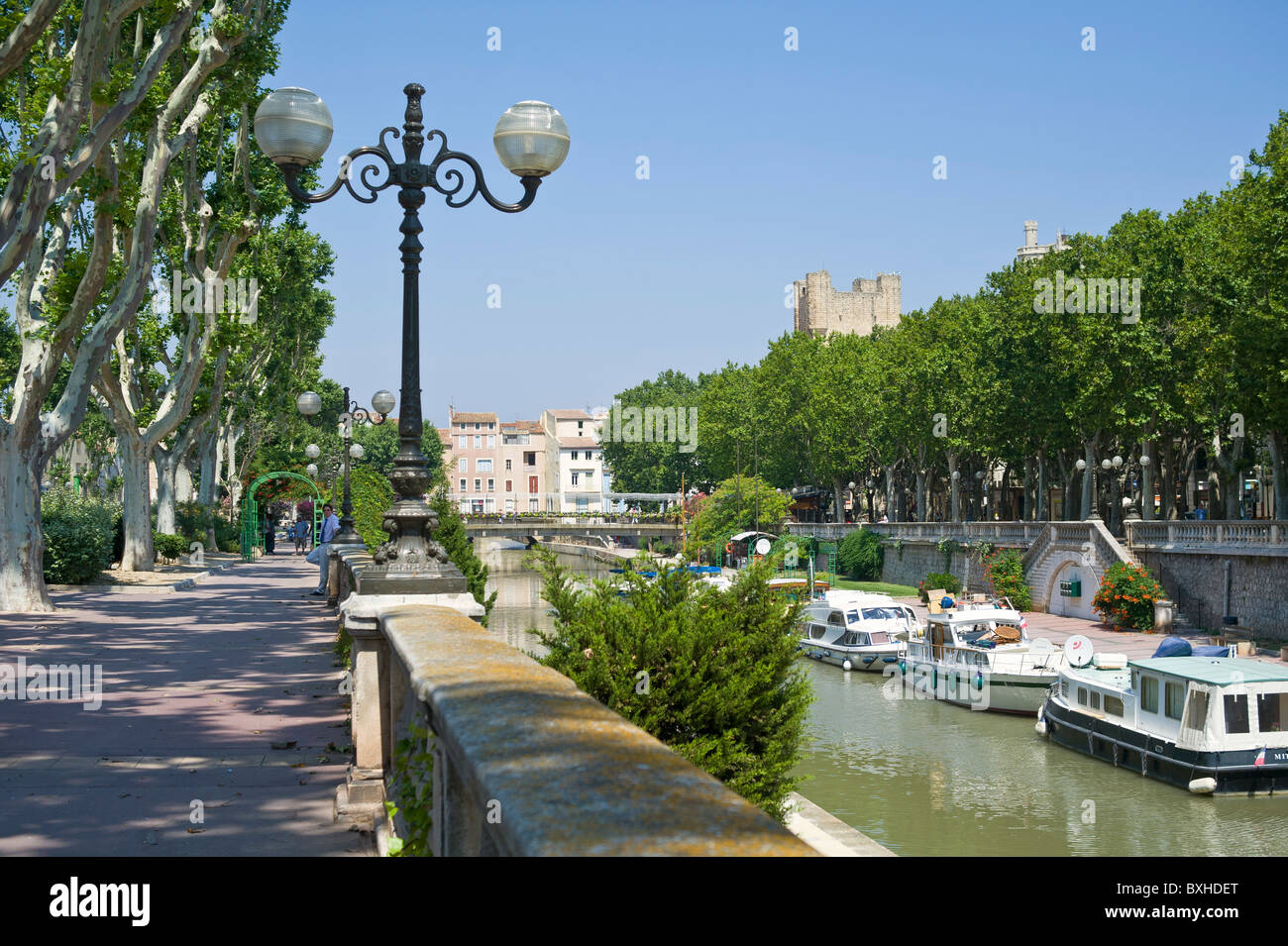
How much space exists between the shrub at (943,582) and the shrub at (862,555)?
10932mm

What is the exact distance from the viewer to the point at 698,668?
901 cm

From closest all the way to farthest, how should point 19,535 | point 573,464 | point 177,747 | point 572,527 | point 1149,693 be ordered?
point 177,747 → point 19,535 → point 1149,693 → point 572,527 → point 573,464

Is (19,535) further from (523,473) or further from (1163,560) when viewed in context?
(523,473)

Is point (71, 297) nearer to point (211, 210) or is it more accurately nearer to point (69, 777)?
point (211, 210)

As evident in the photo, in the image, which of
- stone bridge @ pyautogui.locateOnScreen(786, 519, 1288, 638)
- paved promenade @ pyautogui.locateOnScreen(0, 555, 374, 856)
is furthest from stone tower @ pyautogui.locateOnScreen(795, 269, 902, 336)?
paved promenade @ pyautogui.locateOnScreen(0, 555, 374, 856)

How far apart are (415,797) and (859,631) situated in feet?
112

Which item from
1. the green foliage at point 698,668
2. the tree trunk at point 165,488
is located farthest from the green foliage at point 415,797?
the tree trunk at point 165,488

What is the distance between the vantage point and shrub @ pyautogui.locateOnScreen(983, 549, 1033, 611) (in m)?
47.1

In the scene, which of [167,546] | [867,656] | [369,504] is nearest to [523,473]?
[867,656]

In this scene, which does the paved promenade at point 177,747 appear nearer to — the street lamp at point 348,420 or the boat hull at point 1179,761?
the street lamp at point 348,420

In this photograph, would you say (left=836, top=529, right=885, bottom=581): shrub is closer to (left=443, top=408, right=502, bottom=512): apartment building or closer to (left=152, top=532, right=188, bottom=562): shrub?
(left=152, top=532, right=188, bottom=562): shrub

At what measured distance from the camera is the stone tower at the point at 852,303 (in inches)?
4793

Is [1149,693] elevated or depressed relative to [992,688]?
elevated
